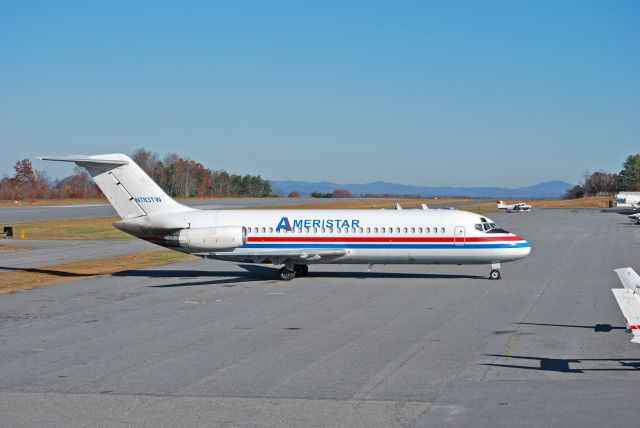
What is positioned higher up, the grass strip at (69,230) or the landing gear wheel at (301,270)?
the grass strip at (69,230)

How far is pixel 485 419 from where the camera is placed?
1431 cm

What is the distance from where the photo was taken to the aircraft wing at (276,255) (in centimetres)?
3547

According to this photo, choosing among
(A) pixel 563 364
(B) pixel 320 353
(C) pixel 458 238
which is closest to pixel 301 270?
(C) pixel 458 238

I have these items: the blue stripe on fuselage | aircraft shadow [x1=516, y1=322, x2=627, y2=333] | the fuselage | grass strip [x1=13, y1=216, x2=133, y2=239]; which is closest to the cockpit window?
the fuselage

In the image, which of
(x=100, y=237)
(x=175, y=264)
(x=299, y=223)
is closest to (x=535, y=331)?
(x=299, y=223)

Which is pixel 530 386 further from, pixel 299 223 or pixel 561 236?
pixel 561 236

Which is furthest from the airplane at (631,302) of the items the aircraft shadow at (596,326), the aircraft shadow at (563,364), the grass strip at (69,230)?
the grass strip at (69,230)

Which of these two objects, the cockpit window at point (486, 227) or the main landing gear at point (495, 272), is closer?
the cockpit window at point (486, 227)

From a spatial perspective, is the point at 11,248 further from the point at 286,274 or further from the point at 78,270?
the point at 286,274

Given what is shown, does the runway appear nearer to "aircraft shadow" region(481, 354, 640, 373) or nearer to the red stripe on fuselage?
"aircraft shadow" region(481, 354, 640, 373)

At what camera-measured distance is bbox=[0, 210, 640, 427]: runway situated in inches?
592

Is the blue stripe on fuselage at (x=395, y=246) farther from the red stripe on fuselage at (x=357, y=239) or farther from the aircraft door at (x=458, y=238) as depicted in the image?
the red stripe on fuselage at (x=357, y=239)

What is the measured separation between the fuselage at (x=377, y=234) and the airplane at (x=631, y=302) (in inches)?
678

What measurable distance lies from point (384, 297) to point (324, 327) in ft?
22.3
